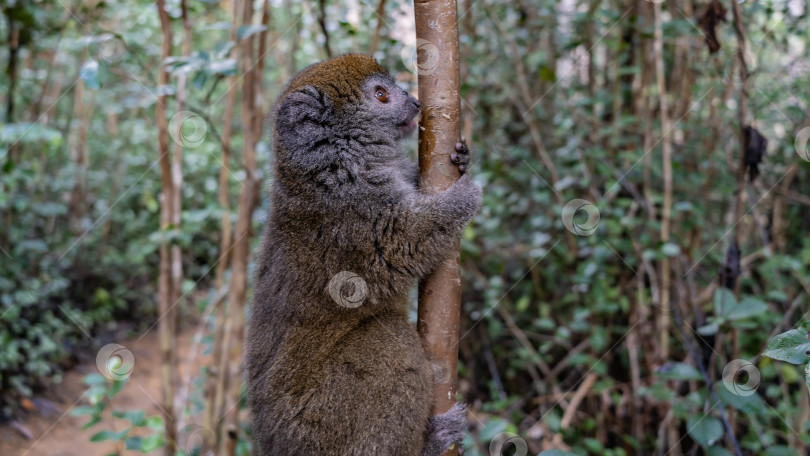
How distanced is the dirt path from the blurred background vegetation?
19cm

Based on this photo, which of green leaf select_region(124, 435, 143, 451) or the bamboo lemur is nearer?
the bamboo lemur

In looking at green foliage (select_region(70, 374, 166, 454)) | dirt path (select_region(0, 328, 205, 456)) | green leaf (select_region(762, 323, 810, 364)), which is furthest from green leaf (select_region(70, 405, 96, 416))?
green leaf (select_region(762, 323, 810, 364))

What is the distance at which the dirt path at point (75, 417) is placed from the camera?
679 cm

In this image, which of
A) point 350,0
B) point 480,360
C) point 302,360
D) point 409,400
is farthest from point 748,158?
point 350,0

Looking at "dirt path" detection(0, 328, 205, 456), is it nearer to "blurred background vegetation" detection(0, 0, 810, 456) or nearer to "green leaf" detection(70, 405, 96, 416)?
"blurred background vegetation" detection(0, 0, 810, 456)

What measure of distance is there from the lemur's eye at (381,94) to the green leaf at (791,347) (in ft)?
7.72

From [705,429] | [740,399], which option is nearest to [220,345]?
[705,429]

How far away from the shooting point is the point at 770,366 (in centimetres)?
579

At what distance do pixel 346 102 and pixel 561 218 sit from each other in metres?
3.07

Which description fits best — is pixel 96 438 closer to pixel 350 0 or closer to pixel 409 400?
pixel 409 400

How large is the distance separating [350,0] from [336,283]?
600 cm

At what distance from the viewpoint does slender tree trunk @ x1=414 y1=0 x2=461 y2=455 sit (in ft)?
9.12

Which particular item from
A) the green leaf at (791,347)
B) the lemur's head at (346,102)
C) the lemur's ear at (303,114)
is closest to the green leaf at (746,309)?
the green leaf at (791,347)

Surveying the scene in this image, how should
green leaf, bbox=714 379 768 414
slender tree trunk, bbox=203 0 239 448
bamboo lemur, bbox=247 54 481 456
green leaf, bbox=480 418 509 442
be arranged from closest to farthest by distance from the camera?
bamboo lemur, bbox=247 54 481 456, green leaf, bbox=714 379 768 414, green leaf, bbox=480 418 509 442, slender tree trunk, bbox=203 0 239 448
